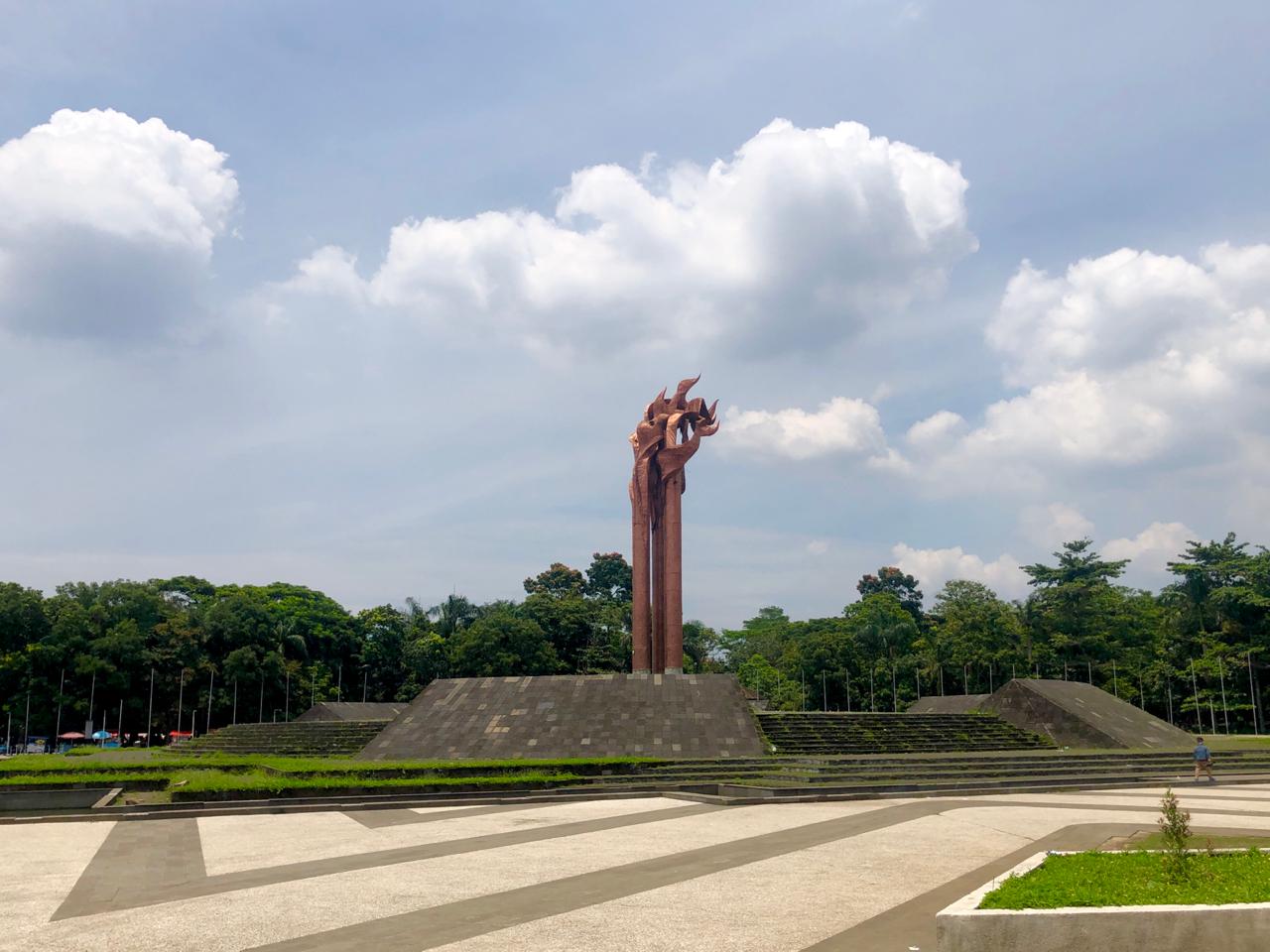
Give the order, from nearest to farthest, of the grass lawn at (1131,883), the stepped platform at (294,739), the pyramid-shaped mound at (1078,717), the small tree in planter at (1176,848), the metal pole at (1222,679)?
the grass lawn at (1131,883)
the small tree in planter at (1176,848)
the stepped platform at (294,739)
the pyramid-shaped mound at (1078,717)
the metal pole at (1222,679)

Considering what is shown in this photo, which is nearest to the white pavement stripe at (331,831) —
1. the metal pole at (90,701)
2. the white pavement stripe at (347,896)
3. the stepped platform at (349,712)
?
the white pavement stripe at (347,896)

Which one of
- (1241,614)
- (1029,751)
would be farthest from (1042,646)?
(1029,751)

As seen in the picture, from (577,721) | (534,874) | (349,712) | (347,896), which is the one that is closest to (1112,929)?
(534,874)

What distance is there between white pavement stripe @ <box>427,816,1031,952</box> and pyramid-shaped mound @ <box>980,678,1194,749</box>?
60.7 ft

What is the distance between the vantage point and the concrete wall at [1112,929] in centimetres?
559

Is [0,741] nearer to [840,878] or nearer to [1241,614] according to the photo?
[840,878]

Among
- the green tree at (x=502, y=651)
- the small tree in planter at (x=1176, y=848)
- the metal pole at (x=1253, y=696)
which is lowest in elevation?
the metal pole at (x=1253, y=696)

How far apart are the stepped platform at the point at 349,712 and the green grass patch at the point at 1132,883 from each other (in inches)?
1644

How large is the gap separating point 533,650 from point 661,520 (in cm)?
2424

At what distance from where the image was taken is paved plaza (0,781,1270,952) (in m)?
7.18

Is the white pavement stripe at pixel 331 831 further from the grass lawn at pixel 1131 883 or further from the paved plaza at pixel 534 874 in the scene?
the grass lawn at pixel 1131 883

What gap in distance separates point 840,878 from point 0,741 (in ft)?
180

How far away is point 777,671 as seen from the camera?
64.6 metres

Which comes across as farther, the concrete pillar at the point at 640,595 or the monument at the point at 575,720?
the concrete pillar at the point at 640,595
